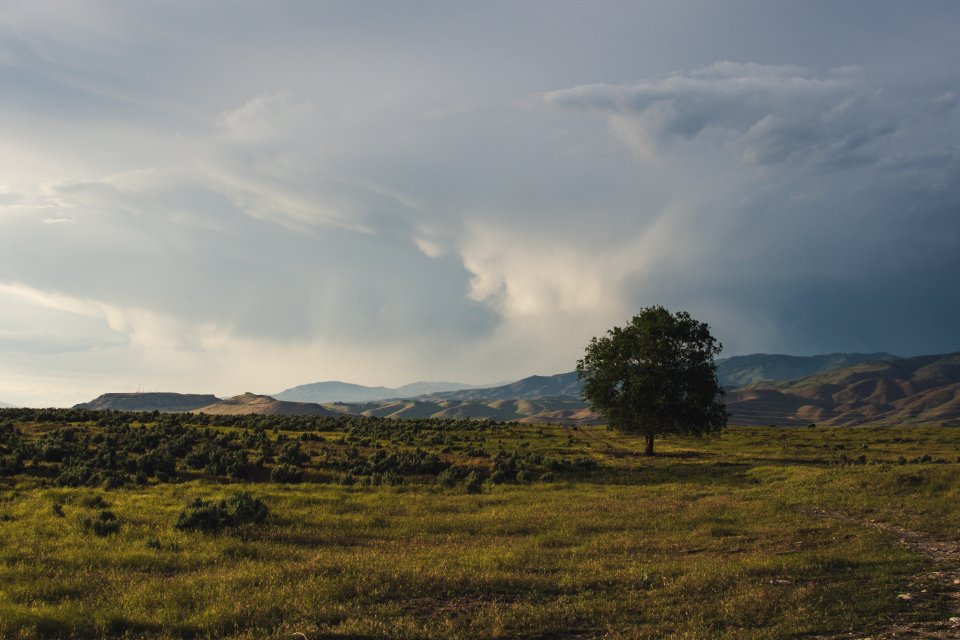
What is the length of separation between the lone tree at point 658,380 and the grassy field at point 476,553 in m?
13.2

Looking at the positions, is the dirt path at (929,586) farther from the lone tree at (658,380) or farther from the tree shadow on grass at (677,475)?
the lone tree at (658,380)

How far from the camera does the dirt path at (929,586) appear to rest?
33.5ft

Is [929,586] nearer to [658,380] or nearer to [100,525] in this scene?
[100,525]

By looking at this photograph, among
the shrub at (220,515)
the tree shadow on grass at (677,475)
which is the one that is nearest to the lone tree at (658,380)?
the tree shadow on grass at (677,475)

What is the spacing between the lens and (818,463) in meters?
44.2

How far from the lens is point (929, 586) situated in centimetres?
1320

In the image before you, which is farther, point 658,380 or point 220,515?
point 658,380

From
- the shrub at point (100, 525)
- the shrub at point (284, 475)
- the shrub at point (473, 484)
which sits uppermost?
the shrub at point (100, 525)

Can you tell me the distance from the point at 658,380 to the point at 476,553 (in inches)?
1584

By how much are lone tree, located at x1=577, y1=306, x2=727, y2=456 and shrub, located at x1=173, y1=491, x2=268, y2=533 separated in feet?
126

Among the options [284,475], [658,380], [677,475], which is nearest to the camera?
[284,475]

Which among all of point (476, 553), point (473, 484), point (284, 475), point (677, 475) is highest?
point (476, 553)

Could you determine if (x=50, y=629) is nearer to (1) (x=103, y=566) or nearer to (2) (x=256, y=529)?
(1) (x=103, y=566)

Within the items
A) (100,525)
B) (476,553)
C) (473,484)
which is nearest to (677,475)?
(473,484)
